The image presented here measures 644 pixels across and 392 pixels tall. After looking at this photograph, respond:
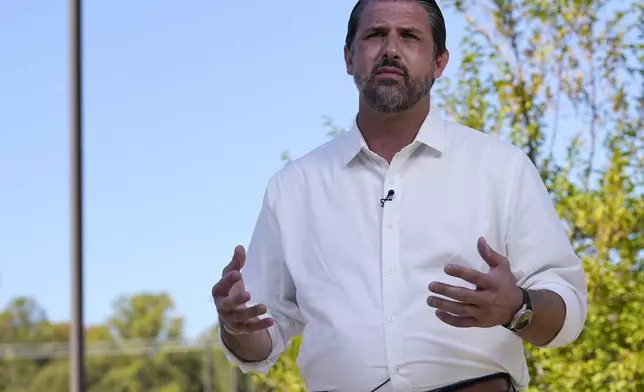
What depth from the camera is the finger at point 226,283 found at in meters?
2.00

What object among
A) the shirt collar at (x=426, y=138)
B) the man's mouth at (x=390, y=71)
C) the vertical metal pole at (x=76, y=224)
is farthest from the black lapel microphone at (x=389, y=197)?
the vertical metal pole at (x=76, y=224)

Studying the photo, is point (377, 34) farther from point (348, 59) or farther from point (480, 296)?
point (480, 296)

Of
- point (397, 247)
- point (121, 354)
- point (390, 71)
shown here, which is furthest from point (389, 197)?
point (121, 354)

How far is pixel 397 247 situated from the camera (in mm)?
2111

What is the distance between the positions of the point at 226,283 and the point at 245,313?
6cm

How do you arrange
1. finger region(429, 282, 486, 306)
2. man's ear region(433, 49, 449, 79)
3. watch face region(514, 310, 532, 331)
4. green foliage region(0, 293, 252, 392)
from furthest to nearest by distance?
green foliage region(0, 293, 252, 392)
man's ear region(433, 49, 449, 79)
watch face region(514, 310, 532, 331)
finger region(429, 282, 486, 306)

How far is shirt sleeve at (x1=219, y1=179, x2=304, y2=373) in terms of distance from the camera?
2.23 meters

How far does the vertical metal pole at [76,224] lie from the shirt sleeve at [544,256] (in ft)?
11.8

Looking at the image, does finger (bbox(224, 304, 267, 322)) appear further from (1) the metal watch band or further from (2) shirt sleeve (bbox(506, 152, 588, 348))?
(2) shirt sleeve (bbox(506, 152, 588, 348))

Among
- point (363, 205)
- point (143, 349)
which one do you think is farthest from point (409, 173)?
point (143, 349)

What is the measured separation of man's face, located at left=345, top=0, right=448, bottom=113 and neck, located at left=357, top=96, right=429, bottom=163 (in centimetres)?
4

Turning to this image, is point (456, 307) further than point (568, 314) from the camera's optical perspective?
No

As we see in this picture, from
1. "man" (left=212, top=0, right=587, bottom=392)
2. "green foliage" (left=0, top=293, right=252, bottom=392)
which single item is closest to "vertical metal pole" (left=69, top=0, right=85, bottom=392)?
"man" (left=212, top=0, right=587, bottom=392)

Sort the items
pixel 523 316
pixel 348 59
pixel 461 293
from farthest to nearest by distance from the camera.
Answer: pixel 348 59 → pixel 523 316 → pixel 461 293
